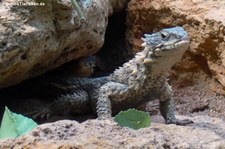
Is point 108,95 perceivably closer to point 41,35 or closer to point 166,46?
point 166,46

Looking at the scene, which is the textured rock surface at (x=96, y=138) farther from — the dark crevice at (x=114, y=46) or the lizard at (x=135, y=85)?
the dark crevice at (x=114, y=46)

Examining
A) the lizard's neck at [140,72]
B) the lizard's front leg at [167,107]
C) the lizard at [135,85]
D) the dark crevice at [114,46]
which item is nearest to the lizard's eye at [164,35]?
the lizard at [135,85]

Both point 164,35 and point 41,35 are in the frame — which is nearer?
point 41,35

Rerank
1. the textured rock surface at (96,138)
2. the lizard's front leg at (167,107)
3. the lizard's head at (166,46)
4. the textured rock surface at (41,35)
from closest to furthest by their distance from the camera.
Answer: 1. the textured rock surface at (96,138)
2. the textured rock surface at (41,35)
3. the lizard's head at (166,46)
4. the lizard's front leg at (167,107)

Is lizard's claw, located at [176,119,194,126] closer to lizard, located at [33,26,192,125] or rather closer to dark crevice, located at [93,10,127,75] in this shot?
lizard, located at [33,26,192,125]

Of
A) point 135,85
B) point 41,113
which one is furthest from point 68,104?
point 135,85

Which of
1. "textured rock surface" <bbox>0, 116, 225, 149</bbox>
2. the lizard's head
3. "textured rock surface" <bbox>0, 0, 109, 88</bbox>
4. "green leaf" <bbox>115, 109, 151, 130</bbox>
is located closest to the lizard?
the lizard's head

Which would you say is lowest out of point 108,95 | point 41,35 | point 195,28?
point 108,95

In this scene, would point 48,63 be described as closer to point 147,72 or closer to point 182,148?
point 147,72
